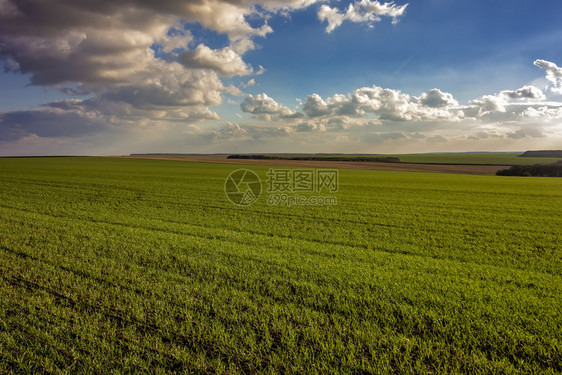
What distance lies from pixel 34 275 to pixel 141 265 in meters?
2.10

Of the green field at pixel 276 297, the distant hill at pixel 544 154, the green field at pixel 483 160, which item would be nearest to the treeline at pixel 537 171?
the green field at pixel 483 160

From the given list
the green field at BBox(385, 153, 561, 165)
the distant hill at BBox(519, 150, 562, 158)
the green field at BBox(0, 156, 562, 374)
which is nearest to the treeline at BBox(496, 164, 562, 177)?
the green field at BBox(385, 153, 561, 165)

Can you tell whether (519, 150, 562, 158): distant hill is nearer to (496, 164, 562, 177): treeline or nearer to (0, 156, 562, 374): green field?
(496, 164, 562, 177): treeline

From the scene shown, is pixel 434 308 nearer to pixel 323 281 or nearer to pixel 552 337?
pixel 552 337

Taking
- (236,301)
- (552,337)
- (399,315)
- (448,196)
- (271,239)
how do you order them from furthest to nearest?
1. (448,196)
2. (271,239)
3. (236,301)
4. (399,315)
5. (552,337)

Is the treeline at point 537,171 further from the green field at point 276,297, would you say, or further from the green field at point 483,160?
the green field at point 276,297

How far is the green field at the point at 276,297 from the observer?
379 cm

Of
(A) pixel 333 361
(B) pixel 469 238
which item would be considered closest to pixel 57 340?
(A) pixel 333 361

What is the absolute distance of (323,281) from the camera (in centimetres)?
608

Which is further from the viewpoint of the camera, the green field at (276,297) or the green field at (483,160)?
the green field at (483,160)

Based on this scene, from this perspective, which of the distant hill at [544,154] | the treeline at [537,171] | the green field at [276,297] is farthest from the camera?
the distant hill at [544,154]

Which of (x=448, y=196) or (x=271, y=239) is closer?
(x=271, y=239)

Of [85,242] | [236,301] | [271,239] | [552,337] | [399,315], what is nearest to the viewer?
[552,337]

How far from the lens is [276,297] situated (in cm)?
532
